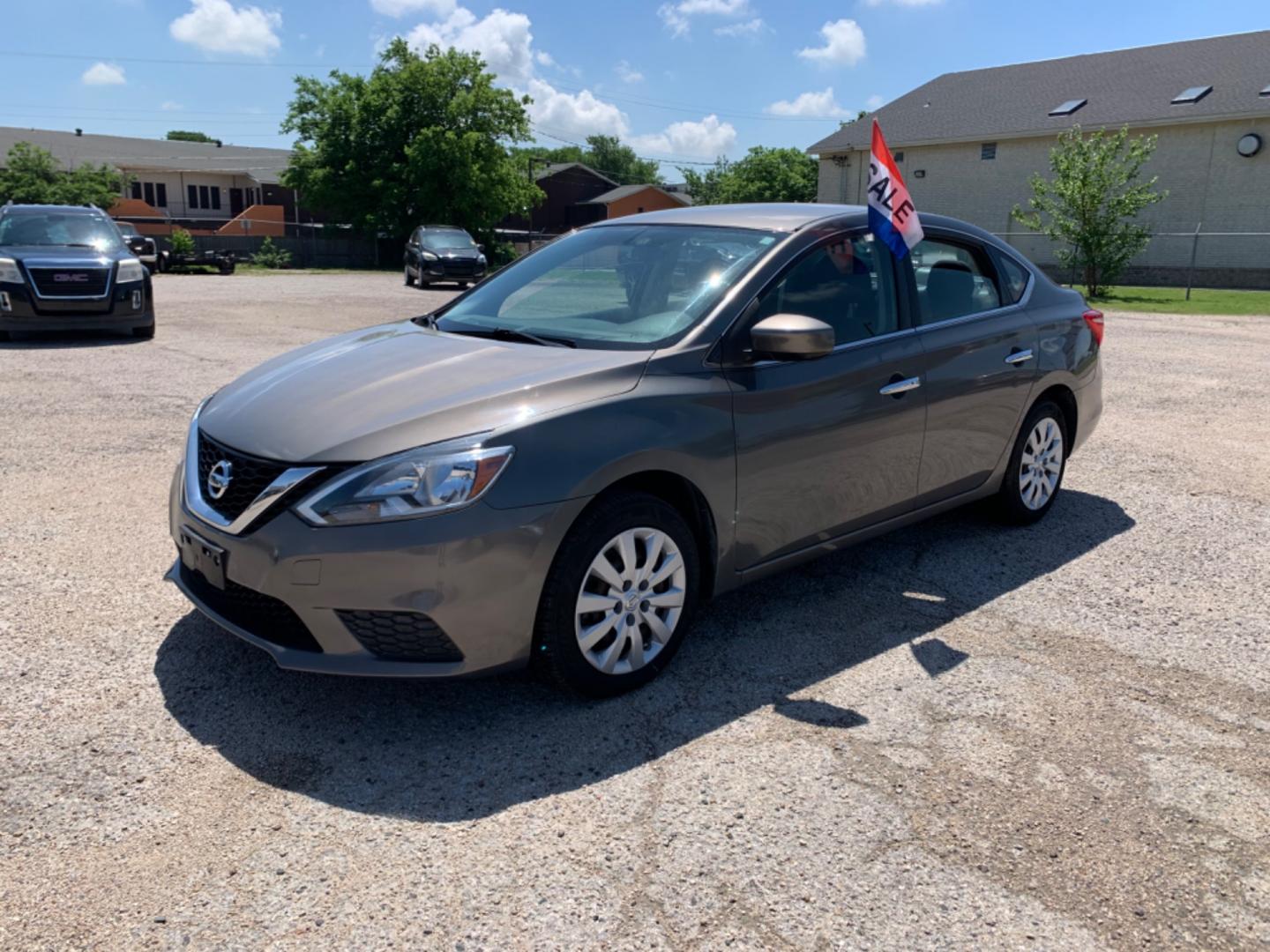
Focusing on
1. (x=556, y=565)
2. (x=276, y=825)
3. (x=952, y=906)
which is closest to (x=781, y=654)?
(x=556, y=565)

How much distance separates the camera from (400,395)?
3398 mm

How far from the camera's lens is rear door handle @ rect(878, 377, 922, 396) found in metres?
4.26

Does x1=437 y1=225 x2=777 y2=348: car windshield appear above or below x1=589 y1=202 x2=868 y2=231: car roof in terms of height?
below

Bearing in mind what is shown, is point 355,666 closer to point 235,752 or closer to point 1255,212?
point 235,752

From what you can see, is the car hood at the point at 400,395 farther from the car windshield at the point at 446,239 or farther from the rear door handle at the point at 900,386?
the car windshield at the point at 446,239

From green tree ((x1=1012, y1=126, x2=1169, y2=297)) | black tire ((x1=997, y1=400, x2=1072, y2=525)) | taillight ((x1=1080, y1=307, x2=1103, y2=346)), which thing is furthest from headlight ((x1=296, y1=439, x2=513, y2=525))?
green tree ((x1=1012, y1=126, x2=1169, y2=297))

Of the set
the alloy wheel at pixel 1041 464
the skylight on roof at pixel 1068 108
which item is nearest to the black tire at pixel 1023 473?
the alloy wheel at pixel 1041 464

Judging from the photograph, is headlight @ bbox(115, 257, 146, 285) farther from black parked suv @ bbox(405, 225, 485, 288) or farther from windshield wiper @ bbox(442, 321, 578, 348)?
black parked suv @ bbox(405, 225, 485, 288)

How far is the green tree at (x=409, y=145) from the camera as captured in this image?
4194 centimetres

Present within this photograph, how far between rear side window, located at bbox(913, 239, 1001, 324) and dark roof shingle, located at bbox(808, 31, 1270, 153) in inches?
1237

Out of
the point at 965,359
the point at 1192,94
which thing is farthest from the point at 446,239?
the point at 965,359

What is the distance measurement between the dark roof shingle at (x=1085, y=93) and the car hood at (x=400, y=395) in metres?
33.9

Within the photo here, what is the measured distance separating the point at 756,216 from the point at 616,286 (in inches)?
27.6

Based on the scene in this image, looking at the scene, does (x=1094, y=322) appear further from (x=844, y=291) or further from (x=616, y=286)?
(x=616, y=286)
